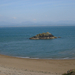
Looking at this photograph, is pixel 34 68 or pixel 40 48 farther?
pixel 40 48

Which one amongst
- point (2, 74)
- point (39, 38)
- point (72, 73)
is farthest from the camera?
point (39, 38)

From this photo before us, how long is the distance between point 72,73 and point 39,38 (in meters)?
49.8

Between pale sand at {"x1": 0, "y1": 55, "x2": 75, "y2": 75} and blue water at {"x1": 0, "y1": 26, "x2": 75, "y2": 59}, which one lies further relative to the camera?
blue water at {"x1": 0, "y1": 26, "x2": 75, "y2": 59}

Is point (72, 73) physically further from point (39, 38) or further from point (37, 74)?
point (39, 38)

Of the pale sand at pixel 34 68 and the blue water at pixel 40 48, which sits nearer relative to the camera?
the pale sand at pixel 34 68

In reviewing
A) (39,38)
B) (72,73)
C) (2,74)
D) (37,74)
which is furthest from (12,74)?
(39,38)

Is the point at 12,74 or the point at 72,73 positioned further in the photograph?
the point at 12,74

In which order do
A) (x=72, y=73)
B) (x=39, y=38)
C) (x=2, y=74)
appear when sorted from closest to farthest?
1. (x=72, y=73)
2. (x=2, y=74)
3. (x=39, y=38)

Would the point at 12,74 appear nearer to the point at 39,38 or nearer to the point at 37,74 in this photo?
the point at 37,74

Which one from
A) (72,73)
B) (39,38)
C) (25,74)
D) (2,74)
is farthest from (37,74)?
(39,38)

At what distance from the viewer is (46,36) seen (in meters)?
61.5

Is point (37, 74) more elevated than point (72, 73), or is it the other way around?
point (72, 73)

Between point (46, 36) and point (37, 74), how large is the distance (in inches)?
1878

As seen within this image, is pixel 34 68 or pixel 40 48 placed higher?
pixel 40 48
